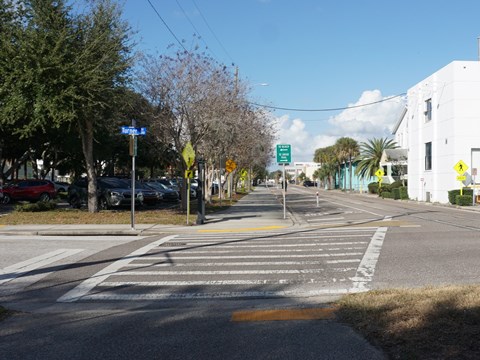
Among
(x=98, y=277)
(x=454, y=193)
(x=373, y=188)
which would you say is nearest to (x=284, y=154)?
(x=98, y=277)

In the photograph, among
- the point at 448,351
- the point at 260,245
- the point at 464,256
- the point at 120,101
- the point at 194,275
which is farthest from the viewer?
the point at 120,101

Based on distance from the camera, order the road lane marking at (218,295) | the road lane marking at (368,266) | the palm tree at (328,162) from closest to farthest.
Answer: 1. the road lane marking at (218,295)
2. the road lane marking at (368,266)
3. the palm tree at (328,162)

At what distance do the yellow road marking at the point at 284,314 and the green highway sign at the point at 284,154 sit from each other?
1781 cm

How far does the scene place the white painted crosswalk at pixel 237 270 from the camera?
8273mm

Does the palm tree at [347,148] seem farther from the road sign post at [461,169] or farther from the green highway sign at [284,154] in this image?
the green highway sign at [284,154]

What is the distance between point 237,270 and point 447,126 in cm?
3358

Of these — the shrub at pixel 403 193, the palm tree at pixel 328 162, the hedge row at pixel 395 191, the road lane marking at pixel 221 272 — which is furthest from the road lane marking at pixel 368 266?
the palm tree at pixel 328 162

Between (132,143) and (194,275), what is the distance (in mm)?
9092

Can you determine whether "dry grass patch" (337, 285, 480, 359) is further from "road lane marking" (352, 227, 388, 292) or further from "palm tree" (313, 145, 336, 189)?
"palm tree" (313, 145, 336, 189)

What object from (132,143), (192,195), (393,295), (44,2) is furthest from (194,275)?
(192,195)

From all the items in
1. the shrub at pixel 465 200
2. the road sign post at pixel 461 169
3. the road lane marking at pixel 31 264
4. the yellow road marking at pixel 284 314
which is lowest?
the road lane marking at pixel 31 264

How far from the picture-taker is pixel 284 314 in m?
6.46

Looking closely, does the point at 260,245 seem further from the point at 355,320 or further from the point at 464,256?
the point at 355,320

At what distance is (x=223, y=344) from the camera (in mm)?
5258
